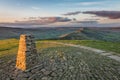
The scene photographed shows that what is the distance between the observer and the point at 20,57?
1213 cm

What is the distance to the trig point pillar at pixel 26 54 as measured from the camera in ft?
38.5

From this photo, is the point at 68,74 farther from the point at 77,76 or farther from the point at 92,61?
the point at 92,61

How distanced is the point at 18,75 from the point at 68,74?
310cm

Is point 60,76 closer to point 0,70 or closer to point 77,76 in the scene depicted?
point 77,76

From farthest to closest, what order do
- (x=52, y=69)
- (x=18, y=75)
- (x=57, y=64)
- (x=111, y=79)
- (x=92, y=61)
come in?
(x=92, y=61) → (x=57, y=64) → (x=52, y=69) → (x=18, y=75) → (x=111, y=79)

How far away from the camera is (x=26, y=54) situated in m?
11.8

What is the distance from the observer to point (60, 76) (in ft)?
35.1

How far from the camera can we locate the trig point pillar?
1174 cm

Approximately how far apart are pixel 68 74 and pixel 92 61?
11.4 ft

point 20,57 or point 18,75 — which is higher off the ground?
point 20,57

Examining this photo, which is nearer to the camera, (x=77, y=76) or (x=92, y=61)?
(x=77, y=76)

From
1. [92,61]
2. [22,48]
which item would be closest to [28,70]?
[22,48]

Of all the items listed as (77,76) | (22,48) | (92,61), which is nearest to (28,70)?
(22,48)

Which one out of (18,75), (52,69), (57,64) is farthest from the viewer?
(57,64)
